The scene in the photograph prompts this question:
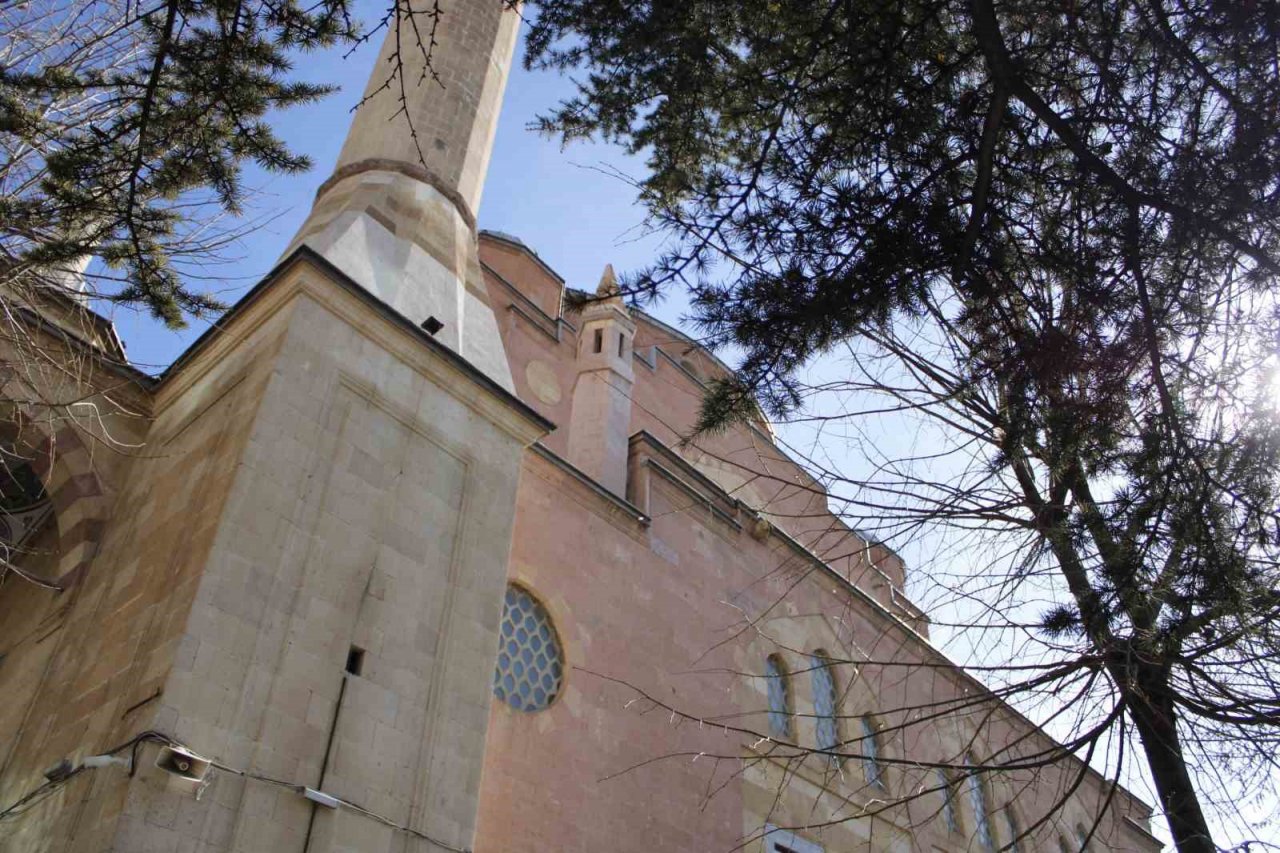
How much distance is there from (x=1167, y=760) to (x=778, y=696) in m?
6.55

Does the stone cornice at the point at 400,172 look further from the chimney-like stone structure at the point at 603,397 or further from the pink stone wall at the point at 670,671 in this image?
the pink stone wall at the point at 670,671

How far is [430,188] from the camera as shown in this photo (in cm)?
958

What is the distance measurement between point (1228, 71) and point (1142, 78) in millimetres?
374

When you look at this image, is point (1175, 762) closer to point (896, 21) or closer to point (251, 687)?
point (896, 21)

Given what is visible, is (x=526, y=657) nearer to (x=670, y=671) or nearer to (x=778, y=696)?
(x=670, y=671)

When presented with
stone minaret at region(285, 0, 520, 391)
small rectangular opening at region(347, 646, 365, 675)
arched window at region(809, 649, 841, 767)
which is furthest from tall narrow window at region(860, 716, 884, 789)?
small rectangular opening at region(347, 646, 365, 675)

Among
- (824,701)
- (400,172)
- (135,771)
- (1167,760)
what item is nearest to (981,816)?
(824,701)

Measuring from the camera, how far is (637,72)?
5695mm

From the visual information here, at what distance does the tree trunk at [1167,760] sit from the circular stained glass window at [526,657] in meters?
4.73

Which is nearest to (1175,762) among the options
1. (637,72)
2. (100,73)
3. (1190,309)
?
(1190,309)

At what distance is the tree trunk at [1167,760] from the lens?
16.1 feet

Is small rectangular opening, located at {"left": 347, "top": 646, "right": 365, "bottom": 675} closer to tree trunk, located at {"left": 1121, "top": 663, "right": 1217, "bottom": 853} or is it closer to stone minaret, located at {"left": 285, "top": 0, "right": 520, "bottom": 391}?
stone minaret, located at {"left": 285, "top": 0, "right": 520, "bottom": 391}

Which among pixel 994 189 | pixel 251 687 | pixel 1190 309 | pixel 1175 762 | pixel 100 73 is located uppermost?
pixel 100 73

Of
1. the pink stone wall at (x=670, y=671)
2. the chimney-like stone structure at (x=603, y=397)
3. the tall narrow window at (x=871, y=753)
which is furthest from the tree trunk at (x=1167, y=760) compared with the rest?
the tall narrow window at (x=871, y=753)
